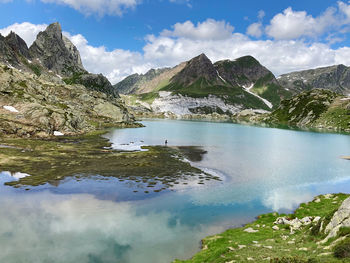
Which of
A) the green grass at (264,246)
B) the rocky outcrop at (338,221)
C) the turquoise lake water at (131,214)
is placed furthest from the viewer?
the turquoise lake water at (131,214)

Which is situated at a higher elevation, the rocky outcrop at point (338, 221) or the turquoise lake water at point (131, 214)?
the rocky outcrop at point (338, 221)

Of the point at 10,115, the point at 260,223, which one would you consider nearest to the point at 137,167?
the point at 260,223

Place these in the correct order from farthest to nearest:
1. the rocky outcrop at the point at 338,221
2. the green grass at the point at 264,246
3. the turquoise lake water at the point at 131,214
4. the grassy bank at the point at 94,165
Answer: the grassy bank at the point at 94,165
the turquoise lake water at the point at 131,214
the rocky outcrop at the point at 338,221
the green grass at the point at 264,246

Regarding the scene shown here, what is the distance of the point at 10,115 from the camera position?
4075 inches

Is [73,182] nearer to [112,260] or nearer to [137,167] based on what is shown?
[137,167]

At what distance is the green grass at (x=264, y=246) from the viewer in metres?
19.6

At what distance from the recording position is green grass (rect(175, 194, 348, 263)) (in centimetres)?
1956

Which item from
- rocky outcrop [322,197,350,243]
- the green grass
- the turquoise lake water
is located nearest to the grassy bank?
the turquoise lake water

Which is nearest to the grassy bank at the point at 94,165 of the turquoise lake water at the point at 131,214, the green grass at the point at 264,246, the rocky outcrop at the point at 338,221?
the turquoise lake water at the point at 131,214

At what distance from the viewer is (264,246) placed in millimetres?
24391

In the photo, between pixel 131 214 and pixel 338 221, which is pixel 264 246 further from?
pixel 131 214

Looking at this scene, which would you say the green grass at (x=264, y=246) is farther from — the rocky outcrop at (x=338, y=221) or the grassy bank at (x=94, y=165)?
the grassy bank at (x=94, y=165)

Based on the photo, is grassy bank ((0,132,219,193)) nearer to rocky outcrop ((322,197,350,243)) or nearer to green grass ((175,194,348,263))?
green grass ((175,194,348,263))

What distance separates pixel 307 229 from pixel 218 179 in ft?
94.6
